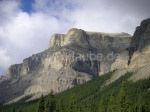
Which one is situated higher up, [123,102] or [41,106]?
[123,102]

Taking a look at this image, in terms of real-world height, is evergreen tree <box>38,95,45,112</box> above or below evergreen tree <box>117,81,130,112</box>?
below

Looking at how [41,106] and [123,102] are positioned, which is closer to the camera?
[123,102]

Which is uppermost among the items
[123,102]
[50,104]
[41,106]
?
[123,102]

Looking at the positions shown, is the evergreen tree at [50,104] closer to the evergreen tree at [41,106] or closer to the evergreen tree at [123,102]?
the evergreen tree at [41,106]

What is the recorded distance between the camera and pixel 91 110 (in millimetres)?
120812

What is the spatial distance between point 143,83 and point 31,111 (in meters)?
72.0

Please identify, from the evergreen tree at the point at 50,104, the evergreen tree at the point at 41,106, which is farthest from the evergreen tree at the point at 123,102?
the evergreen tree at the point at 41,106

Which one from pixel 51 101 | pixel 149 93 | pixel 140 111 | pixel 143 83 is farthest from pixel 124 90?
pixel 143 83

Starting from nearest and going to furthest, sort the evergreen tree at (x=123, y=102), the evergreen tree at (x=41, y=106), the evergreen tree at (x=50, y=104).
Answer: the evergreen tree at (x=123, y=102) → the evergreen tree at (x=50, y=104) → the evergreen tree at (x=41, y=106)

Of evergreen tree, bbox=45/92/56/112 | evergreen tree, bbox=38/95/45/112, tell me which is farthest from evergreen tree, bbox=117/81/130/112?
evergreen tree, bbox=38/95/45/112

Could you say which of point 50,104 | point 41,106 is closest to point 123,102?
point 50,104

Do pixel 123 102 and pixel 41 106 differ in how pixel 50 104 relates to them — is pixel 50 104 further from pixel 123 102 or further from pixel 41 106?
pixel 123 102

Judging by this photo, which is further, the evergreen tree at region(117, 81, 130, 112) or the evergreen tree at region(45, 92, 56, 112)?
the evergreen tree at region(45, 92, 56, 112)

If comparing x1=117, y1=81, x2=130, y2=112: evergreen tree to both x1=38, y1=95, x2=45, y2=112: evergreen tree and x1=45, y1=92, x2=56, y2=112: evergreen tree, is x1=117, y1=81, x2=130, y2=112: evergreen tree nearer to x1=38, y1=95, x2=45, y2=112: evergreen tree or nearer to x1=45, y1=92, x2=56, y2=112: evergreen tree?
x1=45, y1=92, x2=56, y2=112: evergreen tree
